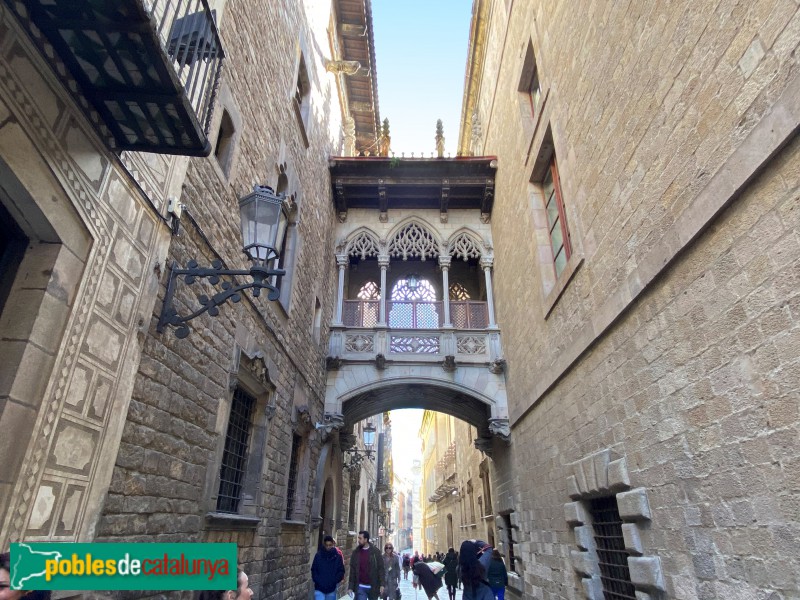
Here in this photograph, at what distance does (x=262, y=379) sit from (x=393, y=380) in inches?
176

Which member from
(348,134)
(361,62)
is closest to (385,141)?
(348,134)

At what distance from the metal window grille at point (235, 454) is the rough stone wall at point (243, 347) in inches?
14.0

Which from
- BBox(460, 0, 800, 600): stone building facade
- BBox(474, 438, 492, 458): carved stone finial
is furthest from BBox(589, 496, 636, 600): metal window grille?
BBox(474, 438, 492, 458): carved stone finial

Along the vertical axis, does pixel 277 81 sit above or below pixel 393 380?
above

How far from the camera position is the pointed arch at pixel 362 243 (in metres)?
11.6

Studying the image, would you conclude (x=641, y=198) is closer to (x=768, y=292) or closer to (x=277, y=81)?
(x=768, y=292)

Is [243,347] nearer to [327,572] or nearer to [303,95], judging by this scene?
[327,572]

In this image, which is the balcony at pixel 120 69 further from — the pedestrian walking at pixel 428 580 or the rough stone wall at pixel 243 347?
the pedestrian walking at pixel 428 580

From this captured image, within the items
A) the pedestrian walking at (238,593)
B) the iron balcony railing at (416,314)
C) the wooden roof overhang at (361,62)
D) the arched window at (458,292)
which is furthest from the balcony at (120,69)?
the wooden roof overhang at (361,62)

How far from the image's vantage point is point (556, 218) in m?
6.87

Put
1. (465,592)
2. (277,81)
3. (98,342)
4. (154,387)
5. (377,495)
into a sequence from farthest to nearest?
(377,495) → (277,81) → (465,592) → (154,387) → (98,342)

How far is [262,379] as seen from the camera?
590cm

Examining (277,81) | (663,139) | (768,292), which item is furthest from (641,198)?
(277,81)

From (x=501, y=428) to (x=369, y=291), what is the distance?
493 cm
